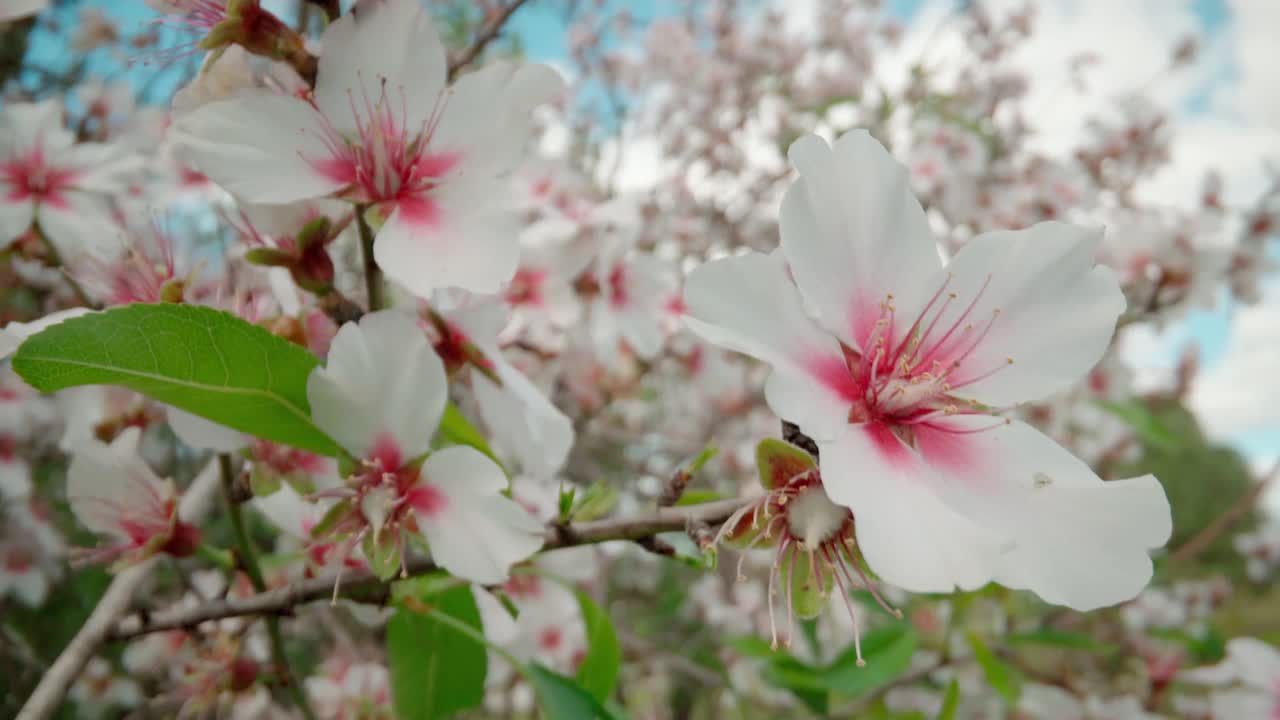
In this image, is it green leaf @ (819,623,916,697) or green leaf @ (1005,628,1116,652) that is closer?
green leaf @ (819,623,916,697)

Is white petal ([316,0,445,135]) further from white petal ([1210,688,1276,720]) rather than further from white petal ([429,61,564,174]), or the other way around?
white petal ([1210,688,1276,720])

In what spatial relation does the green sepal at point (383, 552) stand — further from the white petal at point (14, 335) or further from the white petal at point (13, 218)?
the white petal at point (13, 218)

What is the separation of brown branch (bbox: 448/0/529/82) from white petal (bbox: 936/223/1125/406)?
60cm

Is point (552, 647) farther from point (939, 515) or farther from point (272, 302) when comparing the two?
point (939, 515)

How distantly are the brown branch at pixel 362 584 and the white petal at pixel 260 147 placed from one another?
330mm

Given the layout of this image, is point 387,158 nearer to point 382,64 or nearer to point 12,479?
point 382,64

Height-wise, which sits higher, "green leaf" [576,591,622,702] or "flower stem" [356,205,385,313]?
"flower stem" [356,205,385,313]

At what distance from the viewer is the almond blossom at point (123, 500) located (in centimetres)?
83

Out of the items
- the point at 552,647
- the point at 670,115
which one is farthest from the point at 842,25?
the point at 552,647

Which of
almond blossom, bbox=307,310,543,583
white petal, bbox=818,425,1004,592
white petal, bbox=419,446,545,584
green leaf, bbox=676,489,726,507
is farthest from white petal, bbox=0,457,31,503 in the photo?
white petal, bbox=818,425,1004,592

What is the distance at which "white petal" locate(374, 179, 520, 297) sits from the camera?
0.64m

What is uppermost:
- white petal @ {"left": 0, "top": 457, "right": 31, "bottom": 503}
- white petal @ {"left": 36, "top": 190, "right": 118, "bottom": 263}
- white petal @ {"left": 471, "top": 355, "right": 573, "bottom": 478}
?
white petal @ {"left": 36, "top": 190, "right": 118, "bottom": 263}

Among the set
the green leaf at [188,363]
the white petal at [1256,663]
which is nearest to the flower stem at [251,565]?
the green leaf at [188,363]

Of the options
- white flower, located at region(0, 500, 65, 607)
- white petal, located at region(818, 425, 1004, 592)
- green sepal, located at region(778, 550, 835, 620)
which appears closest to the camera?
white petal, located at region(818, 425, 1004, 592)
